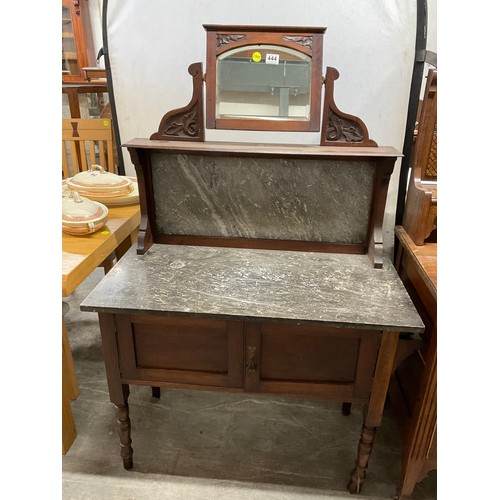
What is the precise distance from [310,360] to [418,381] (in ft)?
1.82

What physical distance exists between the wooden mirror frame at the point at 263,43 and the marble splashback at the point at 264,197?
4.6 inches

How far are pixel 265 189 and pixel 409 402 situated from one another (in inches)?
37.6

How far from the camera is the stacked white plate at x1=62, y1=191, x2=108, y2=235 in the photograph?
5.23 ft

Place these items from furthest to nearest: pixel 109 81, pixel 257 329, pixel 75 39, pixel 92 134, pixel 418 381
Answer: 1. pixel 75 39
2. pixel 92 134
3. pixel 109 81
4. pixel 418 381
5. pixel 257 329

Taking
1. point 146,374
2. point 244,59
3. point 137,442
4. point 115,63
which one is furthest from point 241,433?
point 115,63

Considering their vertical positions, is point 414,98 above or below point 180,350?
above

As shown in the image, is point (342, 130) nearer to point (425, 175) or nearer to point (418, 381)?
point (425, 175)

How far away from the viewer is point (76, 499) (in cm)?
142

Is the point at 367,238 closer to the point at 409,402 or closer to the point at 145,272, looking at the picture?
the point at 409,402

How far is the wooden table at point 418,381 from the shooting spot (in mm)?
1270

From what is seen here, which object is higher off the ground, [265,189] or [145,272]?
[265,189]

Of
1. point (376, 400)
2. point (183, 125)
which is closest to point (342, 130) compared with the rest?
point (183, 125)

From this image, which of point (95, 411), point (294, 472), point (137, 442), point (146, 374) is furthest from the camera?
point (95, 411)

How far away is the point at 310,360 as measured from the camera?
47.8 inches
